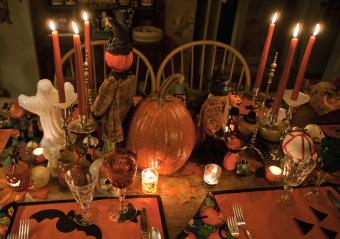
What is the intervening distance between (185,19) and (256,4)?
1399 mm

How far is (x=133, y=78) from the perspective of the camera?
921 millimetres

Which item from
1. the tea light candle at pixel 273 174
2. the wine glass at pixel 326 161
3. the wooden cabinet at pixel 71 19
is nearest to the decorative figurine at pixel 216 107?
the tea light candle at pixel 273 174

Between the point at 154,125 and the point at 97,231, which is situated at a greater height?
the point at 154,125

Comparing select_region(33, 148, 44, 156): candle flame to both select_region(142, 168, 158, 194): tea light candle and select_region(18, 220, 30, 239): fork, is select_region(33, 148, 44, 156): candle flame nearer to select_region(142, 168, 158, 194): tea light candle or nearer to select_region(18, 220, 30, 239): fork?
select_region(18, 220, 30, 239): fork

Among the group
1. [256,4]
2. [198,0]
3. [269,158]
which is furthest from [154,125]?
[256,4]

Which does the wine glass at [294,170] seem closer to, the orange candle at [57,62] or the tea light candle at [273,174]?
the tea light candle at [273,174]

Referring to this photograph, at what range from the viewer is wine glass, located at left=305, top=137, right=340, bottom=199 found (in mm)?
953

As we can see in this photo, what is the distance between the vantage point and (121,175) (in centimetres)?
79

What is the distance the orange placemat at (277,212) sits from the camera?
0.84 m

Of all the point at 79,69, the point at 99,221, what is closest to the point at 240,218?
the point at 99,221

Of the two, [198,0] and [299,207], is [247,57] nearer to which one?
[198,0]

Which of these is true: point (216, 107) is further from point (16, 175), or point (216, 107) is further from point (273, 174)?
point (16, 175)

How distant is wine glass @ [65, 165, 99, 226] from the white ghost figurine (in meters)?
0.18

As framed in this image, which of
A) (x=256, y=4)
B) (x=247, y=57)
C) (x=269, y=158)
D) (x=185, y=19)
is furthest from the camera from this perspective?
(x=247, y=57)
